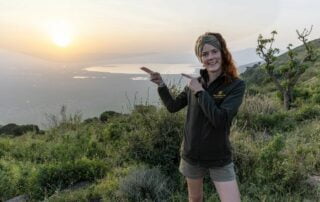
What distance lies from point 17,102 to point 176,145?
3017 cm

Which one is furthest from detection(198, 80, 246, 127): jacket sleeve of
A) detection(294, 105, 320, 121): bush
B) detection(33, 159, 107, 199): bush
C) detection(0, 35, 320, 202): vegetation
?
detection(294, 105, 320, 121): bush

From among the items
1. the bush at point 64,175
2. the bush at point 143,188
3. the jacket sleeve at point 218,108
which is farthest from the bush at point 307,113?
the jacket sleeve at point 218,108

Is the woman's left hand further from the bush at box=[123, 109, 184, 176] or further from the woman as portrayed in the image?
the bush at box=[123, 109, 184, 176]

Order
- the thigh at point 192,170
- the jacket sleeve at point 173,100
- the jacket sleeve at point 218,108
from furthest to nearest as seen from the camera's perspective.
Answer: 1. the jacket sleeve at point 173,100
2. the thigh at point 192,170
3. the jacket sleeve at point 218,108

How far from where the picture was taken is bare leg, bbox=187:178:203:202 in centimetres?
316

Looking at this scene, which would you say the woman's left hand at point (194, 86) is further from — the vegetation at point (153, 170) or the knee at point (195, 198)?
the vegetation at point (153, 170)

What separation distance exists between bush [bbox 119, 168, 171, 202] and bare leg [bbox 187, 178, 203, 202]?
3.30 ft

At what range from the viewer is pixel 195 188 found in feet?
10.5

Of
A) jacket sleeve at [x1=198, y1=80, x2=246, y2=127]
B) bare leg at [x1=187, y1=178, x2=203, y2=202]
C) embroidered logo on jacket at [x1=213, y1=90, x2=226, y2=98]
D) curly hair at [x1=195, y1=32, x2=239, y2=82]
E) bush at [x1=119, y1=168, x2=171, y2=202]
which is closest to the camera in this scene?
jacket sleeve at [x1=198, y1=80, x2=246, y2=127]

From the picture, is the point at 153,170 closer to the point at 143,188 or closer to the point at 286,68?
the point at 143,188

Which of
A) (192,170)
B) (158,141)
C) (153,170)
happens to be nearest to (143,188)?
(153,170)

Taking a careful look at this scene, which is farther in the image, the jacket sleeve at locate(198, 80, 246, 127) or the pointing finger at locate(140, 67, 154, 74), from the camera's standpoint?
the pointing finger at locate(140, 67, 154, 74)

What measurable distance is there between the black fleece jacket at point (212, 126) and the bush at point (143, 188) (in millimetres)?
1402

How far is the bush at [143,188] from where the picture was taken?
167 inches
